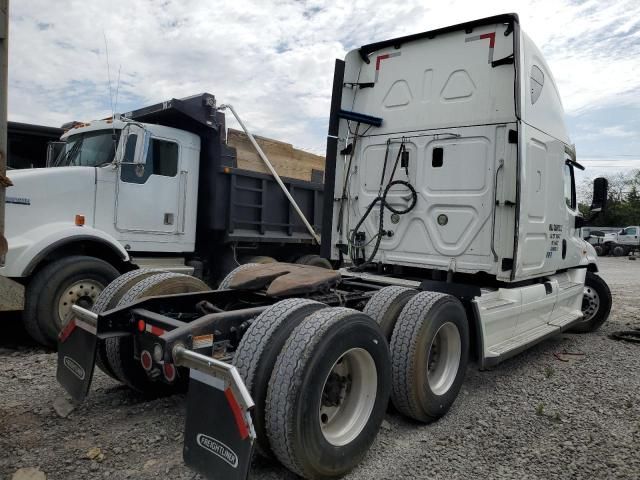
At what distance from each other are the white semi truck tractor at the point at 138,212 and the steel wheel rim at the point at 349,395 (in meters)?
1.77

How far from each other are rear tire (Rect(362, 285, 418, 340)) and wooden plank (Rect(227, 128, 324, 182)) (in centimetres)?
428

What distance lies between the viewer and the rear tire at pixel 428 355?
3.39 m

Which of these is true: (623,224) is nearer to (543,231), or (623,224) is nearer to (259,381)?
(543,231)

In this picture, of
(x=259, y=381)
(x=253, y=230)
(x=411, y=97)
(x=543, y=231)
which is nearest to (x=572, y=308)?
(x=543, y=231)

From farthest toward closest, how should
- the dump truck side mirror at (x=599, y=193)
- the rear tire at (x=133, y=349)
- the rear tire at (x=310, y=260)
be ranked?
the rear tire at (x=310, y=260) < the dump truck side mirror at (x=599, y=193) < the rear tire at (x=133, y=349)

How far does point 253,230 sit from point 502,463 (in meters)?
5.30

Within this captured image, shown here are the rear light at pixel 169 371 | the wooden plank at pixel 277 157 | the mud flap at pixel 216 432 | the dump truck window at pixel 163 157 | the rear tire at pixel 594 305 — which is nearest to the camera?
the mud flap at pixel 216 432

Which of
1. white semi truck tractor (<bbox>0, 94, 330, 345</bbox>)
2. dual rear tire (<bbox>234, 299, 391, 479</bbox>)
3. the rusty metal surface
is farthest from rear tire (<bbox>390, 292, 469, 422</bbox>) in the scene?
white semi truck tractor (<bbox>0, 94, 330, 345</bbox>)

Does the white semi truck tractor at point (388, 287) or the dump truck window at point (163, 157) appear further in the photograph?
the dump truck window at point (163, 157)

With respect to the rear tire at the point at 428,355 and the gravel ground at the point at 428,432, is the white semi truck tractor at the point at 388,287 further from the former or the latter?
the gravel ground at the point at 428,432

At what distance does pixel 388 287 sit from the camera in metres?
3.96

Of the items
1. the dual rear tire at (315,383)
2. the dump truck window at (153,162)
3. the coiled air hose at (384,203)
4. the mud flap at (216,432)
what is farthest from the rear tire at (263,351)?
the dump truck window at (153,162)

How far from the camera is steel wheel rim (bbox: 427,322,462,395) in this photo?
3816 millimetres

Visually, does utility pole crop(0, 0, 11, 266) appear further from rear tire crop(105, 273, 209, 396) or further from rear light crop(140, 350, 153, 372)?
rear tire crop(105, 273, 209, 396)
